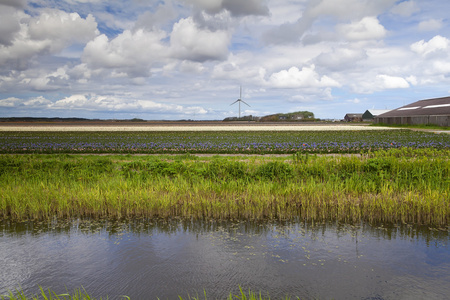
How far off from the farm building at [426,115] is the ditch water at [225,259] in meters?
67.4

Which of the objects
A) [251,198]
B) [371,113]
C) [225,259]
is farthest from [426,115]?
[225,259]

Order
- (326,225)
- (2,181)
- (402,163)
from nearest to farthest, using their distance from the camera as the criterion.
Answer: (326,225) → (2,181) → (402,163)

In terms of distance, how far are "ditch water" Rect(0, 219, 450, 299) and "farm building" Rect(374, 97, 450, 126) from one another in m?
67.4

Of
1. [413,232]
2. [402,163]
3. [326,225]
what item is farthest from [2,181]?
[402,163]

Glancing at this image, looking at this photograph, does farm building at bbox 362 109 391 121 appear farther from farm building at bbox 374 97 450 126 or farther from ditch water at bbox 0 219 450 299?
ditch water at bbox 0 219 450 299

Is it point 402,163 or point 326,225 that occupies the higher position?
point 402,163

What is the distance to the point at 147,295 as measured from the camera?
5.11 metres

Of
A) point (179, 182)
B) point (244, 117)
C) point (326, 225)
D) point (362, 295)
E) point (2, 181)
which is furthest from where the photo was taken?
point (244, 117)

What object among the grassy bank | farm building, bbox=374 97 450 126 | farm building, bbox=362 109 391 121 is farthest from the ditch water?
farm building, bbox=362 109 391 121

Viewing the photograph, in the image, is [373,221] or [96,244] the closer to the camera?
[96,244]

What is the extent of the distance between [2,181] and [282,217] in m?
10.5

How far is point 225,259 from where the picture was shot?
6348mm

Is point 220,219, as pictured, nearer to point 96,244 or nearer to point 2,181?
point 96,244

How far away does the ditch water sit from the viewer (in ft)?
17.4
